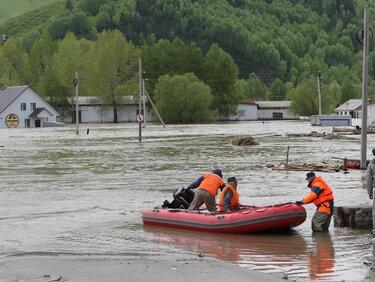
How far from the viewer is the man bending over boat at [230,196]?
59.3 ft

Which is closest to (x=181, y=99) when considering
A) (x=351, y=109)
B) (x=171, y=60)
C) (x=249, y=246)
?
(x=171, y=60)

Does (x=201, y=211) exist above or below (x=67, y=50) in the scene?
below

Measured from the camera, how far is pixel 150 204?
910 inches

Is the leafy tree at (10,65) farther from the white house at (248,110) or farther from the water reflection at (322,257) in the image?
the water reflection at (322,257)

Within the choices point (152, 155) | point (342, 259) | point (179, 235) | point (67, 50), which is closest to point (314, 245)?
point (342, 259)

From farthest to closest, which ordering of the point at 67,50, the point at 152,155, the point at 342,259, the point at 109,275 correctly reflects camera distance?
the point at 67,50 < the point at 152,155 < the point at 342,259 < the point at 109,275

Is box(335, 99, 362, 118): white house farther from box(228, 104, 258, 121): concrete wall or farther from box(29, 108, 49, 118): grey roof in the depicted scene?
box(29, 108, 49, 118): grey roof

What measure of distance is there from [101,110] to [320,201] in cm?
11494

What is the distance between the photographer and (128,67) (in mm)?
130875

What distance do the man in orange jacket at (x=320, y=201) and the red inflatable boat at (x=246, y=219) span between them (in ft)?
1.16

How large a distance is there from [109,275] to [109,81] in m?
116

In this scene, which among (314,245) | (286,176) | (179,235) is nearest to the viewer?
(314,245)

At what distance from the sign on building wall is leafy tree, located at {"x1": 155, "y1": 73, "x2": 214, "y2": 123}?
67.2ft

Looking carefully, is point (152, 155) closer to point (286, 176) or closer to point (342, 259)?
point (286, 176)
